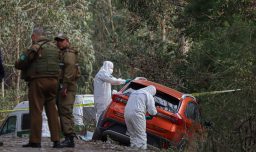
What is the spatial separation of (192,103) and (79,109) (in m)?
6.12

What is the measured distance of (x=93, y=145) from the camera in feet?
44.7

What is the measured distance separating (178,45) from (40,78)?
17184 mm

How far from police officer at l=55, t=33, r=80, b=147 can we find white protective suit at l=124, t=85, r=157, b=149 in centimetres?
194

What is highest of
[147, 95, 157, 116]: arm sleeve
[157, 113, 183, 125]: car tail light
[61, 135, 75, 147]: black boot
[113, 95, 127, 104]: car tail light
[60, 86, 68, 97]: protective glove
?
[60, 86, 68, 97]: protective glove

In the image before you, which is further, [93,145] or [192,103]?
[192,103]

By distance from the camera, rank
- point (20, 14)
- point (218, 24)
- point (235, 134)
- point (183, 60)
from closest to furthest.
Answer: point (235, 134) → point (218, 24) → point (183, 60) → point (20, 14)

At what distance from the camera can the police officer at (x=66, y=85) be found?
39.3ft

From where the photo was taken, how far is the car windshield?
15128 millimetres

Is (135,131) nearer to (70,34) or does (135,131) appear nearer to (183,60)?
(183,60)

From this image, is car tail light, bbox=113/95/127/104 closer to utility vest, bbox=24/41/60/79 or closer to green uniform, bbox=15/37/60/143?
green uniform, bbox=15/37/60/143

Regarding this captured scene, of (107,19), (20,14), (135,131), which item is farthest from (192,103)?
(107,19)

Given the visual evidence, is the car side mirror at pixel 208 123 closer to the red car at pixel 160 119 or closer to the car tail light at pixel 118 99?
the red car at pixel 160 119

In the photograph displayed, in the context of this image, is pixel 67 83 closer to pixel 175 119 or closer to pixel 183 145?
pixel 183 145

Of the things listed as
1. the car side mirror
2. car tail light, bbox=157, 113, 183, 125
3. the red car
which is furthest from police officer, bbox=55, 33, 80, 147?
car tail light, bbox=157, 113, 183, 125
